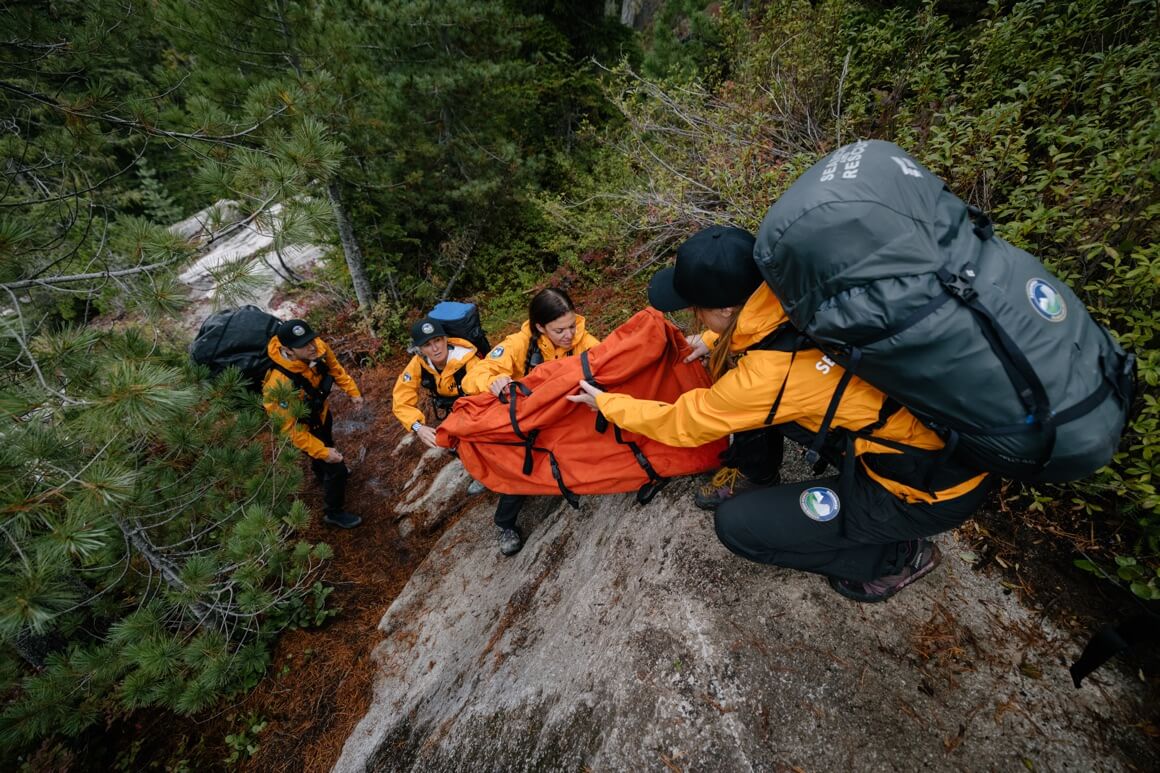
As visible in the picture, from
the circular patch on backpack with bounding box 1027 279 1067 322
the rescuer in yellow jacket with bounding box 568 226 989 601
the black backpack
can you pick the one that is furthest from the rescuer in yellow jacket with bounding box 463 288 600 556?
the circular patch on backpack with bounding box 1027 279 1067 322

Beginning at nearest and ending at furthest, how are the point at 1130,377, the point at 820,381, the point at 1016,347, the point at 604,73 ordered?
the point at 1016,347 < the point at 1130,377 < the point at 820,381 < the point at 604,73

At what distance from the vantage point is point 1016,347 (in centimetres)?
156

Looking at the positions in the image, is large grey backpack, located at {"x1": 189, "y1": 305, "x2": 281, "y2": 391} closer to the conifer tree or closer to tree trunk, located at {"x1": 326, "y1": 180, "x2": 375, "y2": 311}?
the conifer tree

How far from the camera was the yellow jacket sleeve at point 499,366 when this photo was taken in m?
3.86

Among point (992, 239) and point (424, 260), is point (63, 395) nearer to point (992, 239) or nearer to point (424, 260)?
point (992, 239)

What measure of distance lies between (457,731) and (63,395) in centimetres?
289

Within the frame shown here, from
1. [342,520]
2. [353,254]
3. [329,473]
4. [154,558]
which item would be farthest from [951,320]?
[353,254]

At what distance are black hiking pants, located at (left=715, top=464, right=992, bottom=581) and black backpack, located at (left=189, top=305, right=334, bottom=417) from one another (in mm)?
4560

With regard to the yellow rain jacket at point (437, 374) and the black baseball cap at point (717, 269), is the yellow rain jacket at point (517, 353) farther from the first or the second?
the black baseball cap at point (717, 269)

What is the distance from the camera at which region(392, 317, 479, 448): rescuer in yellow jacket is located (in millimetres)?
4316

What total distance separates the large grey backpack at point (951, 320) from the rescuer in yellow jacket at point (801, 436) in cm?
29

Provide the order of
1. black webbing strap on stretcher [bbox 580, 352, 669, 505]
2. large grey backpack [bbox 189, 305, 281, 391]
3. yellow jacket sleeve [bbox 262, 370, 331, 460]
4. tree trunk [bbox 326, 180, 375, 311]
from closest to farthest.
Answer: black webbing strap on stretcher [bbox 580, 352, 669, 505] → yellow jacket sleeve [bbox 262, 370, 331, 460] → large grey backpack [bbox 189, 305, 281, 391] → tree trunk [bbox 326, 180, 375, 311]

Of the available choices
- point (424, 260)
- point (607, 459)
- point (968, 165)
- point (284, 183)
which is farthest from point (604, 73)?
point (607, 459)

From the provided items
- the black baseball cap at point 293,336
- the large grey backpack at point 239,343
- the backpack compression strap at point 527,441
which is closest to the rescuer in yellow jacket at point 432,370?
the black baseball cap at point 293,336
